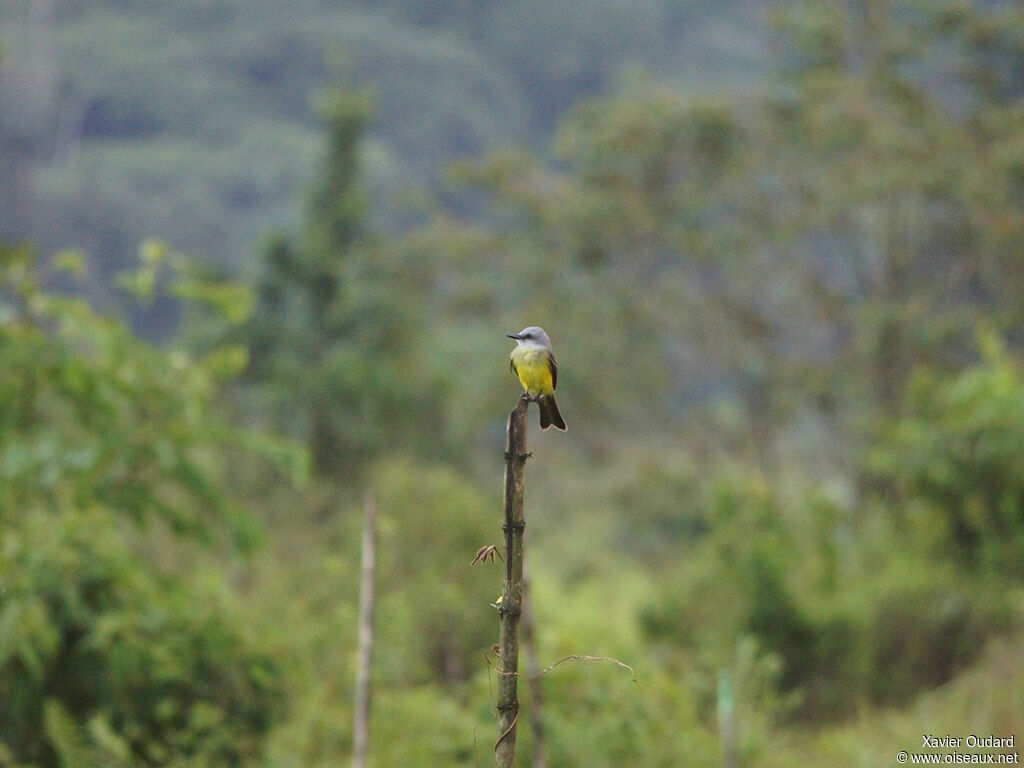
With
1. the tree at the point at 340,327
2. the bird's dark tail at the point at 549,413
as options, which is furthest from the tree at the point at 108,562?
the tree at the point at 340,327


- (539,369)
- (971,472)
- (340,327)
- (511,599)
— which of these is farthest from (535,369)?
(340,327)

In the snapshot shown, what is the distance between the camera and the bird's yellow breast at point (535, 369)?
196 centimetres

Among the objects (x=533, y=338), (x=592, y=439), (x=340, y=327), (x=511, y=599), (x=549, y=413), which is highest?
(x=340, y=327)

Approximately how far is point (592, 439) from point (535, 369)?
651 inches

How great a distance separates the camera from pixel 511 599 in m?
1.65

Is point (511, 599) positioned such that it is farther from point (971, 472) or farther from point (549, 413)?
point (971, 472)

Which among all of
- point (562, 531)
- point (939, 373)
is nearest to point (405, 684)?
point (939, 373)

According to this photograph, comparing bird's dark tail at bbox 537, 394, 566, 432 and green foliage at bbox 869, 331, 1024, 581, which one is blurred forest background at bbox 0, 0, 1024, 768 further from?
bird's dark tail at bbox 537, 394, 566, 432

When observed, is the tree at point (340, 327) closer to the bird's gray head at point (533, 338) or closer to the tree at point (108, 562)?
the tree at point (108, 562)

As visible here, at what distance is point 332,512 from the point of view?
1572cm

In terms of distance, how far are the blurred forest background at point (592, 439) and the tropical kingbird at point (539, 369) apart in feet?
1.36

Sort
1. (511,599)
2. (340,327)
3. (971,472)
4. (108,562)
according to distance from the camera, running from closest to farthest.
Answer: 1. (511,599)
2. (108,562)
3. (971,472)
4. (340,327)

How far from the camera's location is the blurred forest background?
4777 mm

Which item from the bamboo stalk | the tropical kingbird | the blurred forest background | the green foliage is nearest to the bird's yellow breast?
the tropical kingbird
